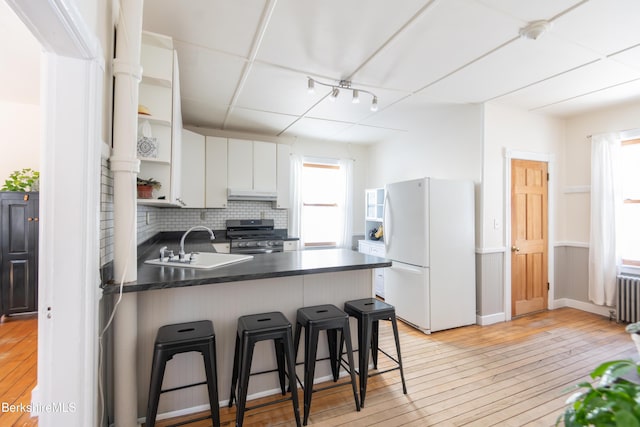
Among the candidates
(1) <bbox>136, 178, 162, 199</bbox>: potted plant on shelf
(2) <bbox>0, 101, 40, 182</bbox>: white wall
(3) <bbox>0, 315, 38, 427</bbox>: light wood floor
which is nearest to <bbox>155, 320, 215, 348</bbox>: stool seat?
(1) <bbox>136, 178, 162, 199</bbox>: potted plant on shelf

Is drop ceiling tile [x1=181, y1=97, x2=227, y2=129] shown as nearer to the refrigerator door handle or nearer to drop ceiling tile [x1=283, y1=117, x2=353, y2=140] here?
drop ceiling tile [x1=283, y1=117, x2=353, y2=140]

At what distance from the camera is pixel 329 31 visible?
6.79ft

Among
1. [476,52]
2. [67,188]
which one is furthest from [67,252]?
[476,52]

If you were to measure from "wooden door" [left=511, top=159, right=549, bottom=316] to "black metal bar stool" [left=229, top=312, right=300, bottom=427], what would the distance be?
3158 mm

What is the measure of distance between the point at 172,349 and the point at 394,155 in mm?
4266

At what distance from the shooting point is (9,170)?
3.81m

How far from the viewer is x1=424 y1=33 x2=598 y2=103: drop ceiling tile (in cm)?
226

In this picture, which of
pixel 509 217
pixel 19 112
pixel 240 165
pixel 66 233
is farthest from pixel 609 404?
pixel 19 112

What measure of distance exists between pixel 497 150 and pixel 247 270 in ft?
10.6

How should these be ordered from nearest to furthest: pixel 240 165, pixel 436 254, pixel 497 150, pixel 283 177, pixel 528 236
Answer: pixel 436 254 < pixel 497 150 < pixel 528 236 < pixel 240 165 < pixel 283 177

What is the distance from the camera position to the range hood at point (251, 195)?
13.9 ft

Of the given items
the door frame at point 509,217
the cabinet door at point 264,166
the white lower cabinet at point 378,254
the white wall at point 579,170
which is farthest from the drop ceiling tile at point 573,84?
the cabinet door at point 264,166

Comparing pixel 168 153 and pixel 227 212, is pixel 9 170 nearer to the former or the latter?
pixel 227 212

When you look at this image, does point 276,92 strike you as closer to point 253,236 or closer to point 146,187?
point 146,187
